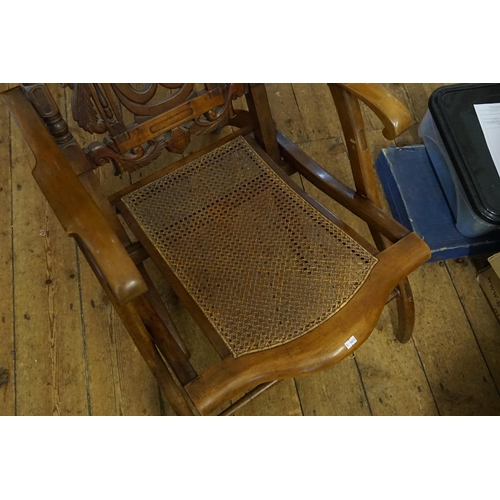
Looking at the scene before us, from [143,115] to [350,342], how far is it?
1.89 ft

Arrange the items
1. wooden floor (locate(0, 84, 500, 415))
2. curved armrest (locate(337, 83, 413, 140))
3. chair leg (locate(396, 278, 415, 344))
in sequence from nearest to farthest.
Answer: curved armrest (locate(337, 83, 413, 140)) < chair leg (locate(396, 278, 415, 344)) < wooden floor (locate(0, 84, 500, 415))

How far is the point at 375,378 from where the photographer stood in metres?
1.28

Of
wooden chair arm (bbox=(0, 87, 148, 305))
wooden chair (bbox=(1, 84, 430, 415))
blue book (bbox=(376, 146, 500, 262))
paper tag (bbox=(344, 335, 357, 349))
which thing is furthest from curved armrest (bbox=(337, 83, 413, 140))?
blue book (bbox=(376, 146, 500, 262))

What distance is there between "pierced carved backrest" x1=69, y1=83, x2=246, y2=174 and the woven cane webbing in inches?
3.6

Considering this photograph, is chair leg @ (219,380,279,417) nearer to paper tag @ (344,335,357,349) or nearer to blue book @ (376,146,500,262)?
paper tag @ (344,335,357,349)

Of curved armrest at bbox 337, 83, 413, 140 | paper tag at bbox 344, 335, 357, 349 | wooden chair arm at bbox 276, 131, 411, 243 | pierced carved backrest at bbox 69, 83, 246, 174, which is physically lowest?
paper tag at bbox 344, 335, 357, 349

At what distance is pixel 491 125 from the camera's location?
136 centimetres

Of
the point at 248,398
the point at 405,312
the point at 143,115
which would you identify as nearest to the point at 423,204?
the point at 405,312

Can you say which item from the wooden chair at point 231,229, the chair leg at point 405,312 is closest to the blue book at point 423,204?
the chair leg at point 405,312

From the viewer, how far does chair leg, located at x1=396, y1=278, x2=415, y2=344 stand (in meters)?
1.08

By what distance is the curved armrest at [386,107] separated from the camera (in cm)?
81

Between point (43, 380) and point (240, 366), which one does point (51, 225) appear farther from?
point (240, 366)

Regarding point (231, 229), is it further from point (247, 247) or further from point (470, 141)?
point (470, 141)
